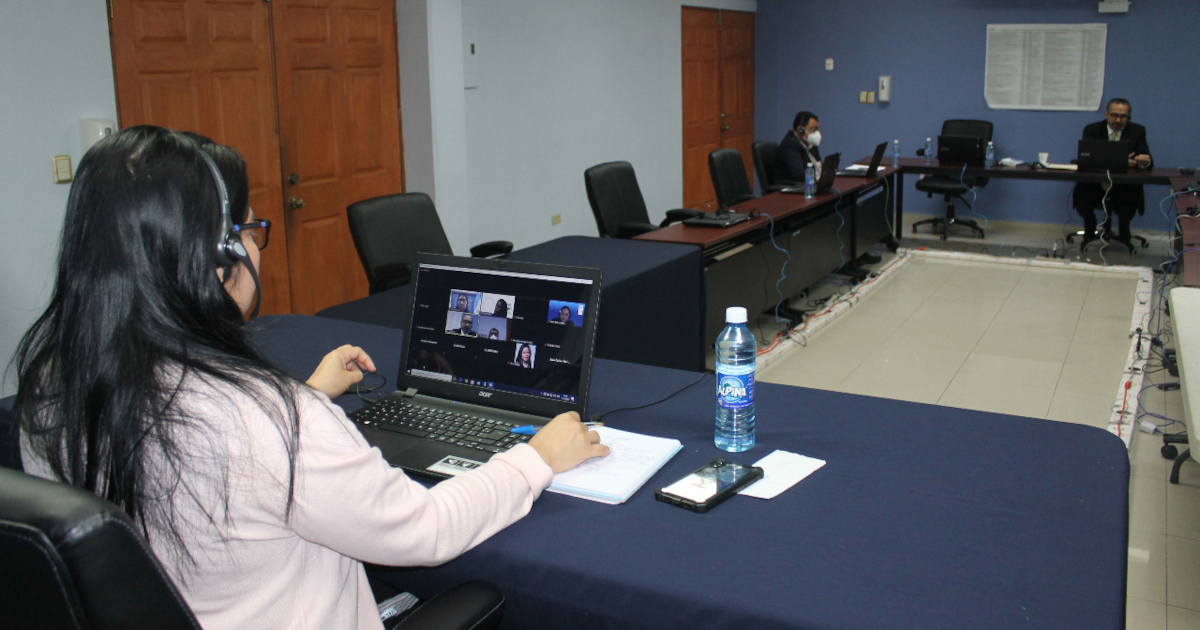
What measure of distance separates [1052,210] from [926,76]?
1.65m

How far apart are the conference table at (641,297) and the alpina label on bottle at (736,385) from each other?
1.47 meters

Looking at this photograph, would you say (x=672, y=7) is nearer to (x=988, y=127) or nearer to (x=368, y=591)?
(x=988, y=127)

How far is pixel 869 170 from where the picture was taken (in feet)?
21.7

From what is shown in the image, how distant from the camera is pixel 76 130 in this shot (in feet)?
11.3

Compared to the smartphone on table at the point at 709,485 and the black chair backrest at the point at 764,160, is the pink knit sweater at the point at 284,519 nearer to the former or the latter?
the smartphone on table at the point at 709,485

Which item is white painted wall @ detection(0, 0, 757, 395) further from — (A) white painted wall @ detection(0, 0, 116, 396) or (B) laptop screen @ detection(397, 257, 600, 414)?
(B) laptop screen @ detection(397, 257, 600, 414)

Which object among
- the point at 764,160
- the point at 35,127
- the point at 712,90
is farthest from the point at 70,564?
the point at 712,90

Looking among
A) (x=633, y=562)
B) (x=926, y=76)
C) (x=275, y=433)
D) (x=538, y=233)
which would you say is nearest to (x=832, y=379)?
(x=538, y=233)

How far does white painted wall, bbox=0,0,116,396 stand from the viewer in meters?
3.21

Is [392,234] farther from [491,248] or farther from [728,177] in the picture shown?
[728,177]

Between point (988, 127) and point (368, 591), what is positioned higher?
point (988, 127)

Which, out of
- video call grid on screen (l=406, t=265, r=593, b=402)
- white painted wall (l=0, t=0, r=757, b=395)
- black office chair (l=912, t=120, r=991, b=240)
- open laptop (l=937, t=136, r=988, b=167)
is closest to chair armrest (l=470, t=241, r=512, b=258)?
white painted wall (l=0, t=0, r=757, b=395)

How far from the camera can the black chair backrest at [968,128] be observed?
803 cm

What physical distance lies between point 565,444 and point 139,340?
66cm
